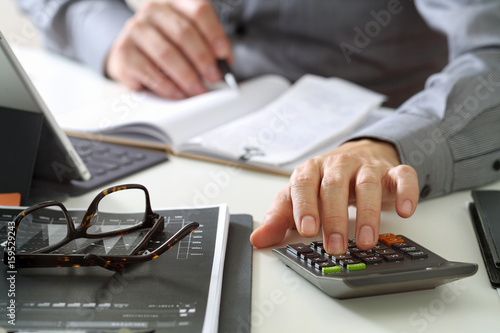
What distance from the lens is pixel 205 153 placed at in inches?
35.5

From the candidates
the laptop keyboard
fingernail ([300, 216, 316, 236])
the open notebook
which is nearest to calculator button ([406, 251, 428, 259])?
fingernail ([300, 216, 316, 236])

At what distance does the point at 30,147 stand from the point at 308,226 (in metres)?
0.41

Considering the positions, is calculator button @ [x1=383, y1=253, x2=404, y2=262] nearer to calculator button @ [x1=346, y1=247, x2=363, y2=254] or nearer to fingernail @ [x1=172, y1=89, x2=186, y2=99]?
calculator button @ [x1=346, y1=247, x2=363, y2=254]

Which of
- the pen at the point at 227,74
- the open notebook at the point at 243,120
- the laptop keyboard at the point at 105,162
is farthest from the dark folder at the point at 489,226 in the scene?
the pen at the point at 227,74

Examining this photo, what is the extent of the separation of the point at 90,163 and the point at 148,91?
1.19 feet

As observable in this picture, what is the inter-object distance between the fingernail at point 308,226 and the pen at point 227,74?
62cm

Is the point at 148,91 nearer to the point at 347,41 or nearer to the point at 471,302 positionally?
the point at 347,41

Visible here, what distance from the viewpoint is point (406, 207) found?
0.60 m

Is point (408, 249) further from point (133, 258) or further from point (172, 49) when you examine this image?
point (172, 49)

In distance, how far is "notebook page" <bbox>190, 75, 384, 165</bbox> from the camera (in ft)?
2.85

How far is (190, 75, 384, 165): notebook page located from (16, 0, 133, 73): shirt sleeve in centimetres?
53

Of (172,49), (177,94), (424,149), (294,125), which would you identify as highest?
(172,49)

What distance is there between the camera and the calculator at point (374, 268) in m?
0.48

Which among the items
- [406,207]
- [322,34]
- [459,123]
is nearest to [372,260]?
[406,207]
